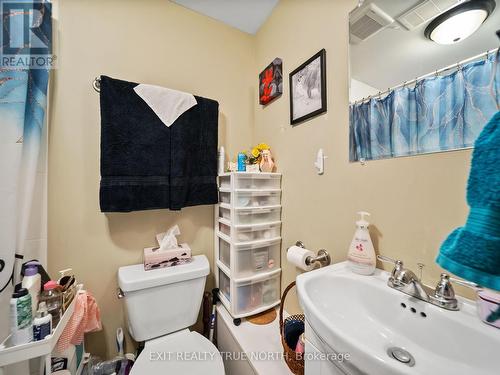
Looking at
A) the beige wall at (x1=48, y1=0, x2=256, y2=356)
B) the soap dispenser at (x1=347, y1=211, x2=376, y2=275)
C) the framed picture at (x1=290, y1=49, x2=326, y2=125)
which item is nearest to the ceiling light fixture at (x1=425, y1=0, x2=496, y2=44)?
the framed picture at (x1=290, y1=49, x2=326, y2=125)

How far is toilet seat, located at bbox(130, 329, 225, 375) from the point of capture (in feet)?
2.88

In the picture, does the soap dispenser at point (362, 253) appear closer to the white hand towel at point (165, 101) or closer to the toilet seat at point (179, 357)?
the toilet seat at point (179, 357)

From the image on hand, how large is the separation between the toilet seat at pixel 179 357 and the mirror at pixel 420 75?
109 centimetres

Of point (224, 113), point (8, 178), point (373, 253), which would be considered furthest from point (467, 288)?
point (8, 178)

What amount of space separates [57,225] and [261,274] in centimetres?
110

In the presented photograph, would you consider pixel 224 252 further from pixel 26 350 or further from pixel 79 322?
pixel 26 350

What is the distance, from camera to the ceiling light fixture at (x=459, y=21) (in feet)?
1.82

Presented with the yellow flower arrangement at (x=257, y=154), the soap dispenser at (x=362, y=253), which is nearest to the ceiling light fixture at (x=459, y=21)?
the soap dispenser at (x=362, y=253)

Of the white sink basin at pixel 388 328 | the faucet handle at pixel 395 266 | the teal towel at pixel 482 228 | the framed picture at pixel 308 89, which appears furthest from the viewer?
the framed picture at pixel 308 89

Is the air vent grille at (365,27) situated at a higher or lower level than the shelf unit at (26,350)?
higher

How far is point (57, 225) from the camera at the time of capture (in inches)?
40.2

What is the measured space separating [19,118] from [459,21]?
158cm

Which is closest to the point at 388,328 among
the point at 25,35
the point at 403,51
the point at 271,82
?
the point at 403,51

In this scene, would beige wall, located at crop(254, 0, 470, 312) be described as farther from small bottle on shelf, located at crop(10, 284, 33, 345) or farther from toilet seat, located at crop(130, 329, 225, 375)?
small bottle on shelf, located at crop(10, 284, 33, 345)
